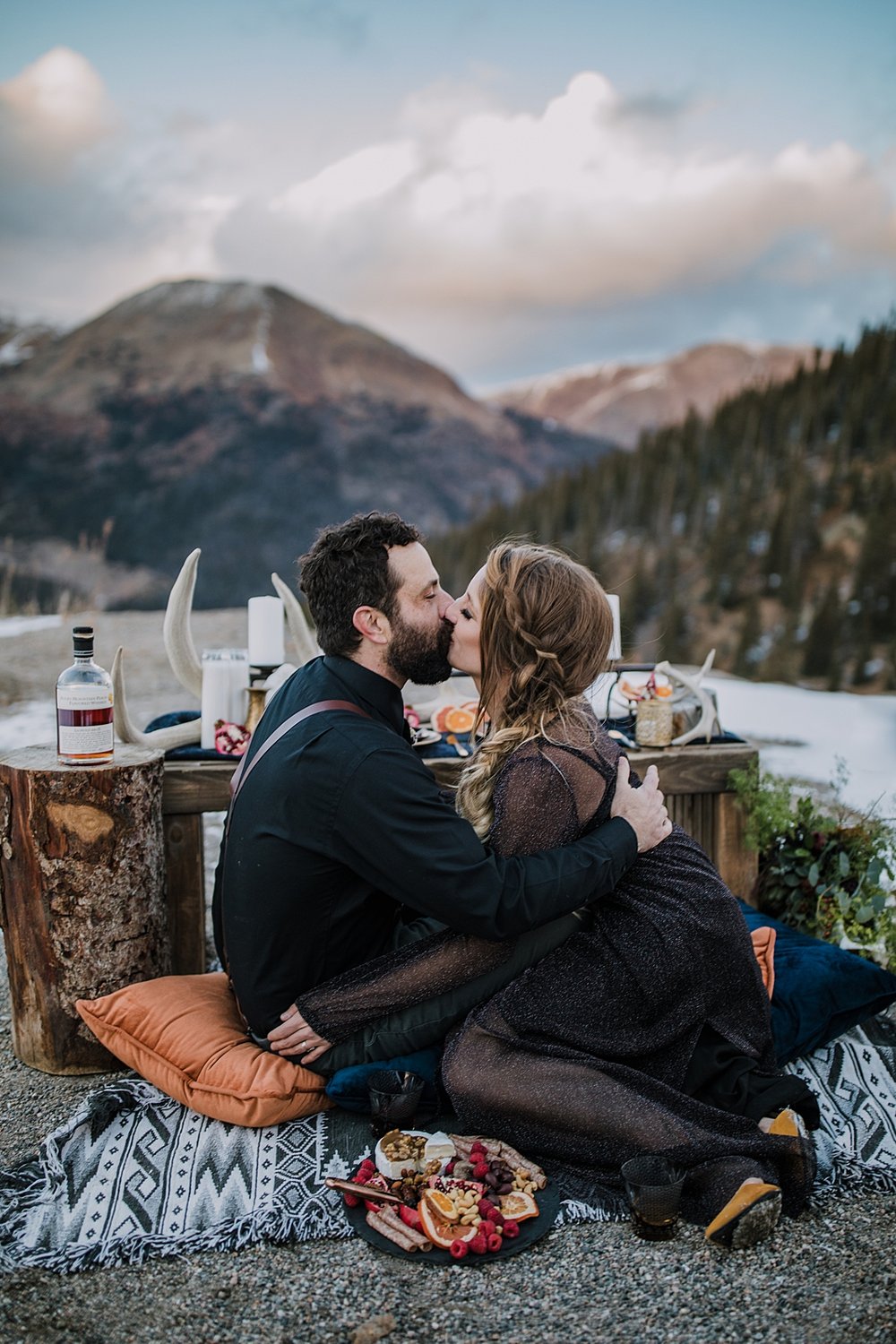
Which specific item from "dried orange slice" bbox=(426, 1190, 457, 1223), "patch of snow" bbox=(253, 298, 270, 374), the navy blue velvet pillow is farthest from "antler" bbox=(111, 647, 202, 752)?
"patch of snow" bbox=(253, 298, 270, 374)

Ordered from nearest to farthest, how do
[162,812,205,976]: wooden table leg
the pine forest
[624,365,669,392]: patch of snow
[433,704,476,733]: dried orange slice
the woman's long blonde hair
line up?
the woman's long blonde hair, [162,812,205,976]: wooden table leg, [433,704,476,733]: dried orange slice, the pine forest, [624,365,669,392]: patch of snow

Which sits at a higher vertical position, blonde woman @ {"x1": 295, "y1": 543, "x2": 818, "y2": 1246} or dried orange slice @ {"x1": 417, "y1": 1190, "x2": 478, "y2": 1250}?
blonde woman @ {"x1": 295, "y1": 543, "x2": 818, "y2": 1246}

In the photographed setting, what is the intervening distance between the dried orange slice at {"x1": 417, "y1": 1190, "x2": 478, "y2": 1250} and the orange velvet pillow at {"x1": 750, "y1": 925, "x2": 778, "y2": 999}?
1.23 m

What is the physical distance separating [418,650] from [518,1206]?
49.6 inches

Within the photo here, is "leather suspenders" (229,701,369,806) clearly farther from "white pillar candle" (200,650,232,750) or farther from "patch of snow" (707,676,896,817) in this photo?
"patch of snow" (707,676,896,817)

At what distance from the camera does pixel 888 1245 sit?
2.00 meters

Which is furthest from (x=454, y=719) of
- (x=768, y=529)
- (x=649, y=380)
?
(x=649, y=380)

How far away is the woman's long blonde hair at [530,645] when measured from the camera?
2.31 metres

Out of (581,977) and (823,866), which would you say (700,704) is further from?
(581,977)

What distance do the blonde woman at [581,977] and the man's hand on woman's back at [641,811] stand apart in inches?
1.2

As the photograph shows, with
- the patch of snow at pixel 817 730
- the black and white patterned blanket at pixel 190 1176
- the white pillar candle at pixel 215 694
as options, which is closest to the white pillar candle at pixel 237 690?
the white pillar candle at pixel 215 694

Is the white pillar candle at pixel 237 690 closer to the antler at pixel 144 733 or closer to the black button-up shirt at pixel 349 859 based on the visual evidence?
the antler at pixel 144 733

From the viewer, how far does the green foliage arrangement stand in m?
3.30

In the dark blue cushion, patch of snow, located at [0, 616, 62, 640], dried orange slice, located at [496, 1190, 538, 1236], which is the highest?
patch of snow, located at [0, 616, 62, 640]
